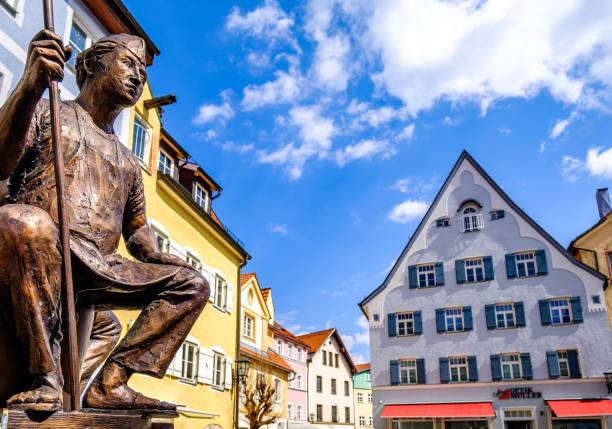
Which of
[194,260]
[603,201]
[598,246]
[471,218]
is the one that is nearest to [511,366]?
[598,246]

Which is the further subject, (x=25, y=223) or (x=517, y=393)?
(x=517, y=393)

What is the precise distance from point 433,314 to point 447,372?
2.82 m

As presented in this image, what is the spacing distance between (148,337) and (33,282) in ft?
1.72

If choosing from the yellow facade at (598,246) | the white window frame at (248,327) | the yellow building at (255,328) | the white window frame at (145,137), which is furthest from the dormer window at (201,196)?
the yellow facade at (598,246)

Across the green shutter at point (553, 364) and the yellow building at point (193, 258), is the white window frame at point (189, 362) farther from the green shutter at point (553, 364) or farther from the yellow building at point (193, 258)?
the green shutter at point (553, 364)

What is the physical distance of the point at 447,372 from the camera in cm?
2680

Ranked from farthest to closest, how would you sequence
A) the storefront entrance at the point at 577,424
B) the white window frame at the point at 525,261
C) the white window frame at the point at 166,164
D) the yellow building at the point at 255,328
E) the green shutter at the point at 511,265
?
the green shutter at the point at 511,265
the white window frame at the point at 525,261
the yellow building at the point at 255,328
the storefront entrance at the point at 577,424
the white window frame at the point at 166,164

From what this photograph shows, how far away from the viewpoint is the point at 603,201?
1156 inches

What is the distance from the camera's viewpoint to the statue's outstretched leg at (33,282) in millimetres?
1815

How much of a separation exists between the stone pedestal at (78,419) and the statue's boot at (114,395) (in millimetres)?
26

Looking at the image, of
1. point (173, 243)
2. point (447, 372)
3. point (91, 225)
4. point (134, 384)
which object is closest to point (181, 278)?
point (91, 225)

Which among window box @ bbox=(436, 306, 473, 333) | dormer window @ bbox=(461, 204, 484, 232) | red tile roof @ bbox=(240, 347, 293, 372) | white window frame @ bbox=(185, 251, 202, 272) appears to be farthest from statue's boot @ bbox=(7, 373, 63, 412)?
dormer window @ bbox=(461, 204, 484, 232)

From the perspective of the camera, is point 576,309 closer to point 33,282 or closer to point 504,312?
point 504,312

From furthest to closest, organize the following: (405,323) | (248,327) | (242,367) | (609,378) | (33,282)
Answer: (405,323) < (248,327) < (609,378) < (242,367) < (33,282)
